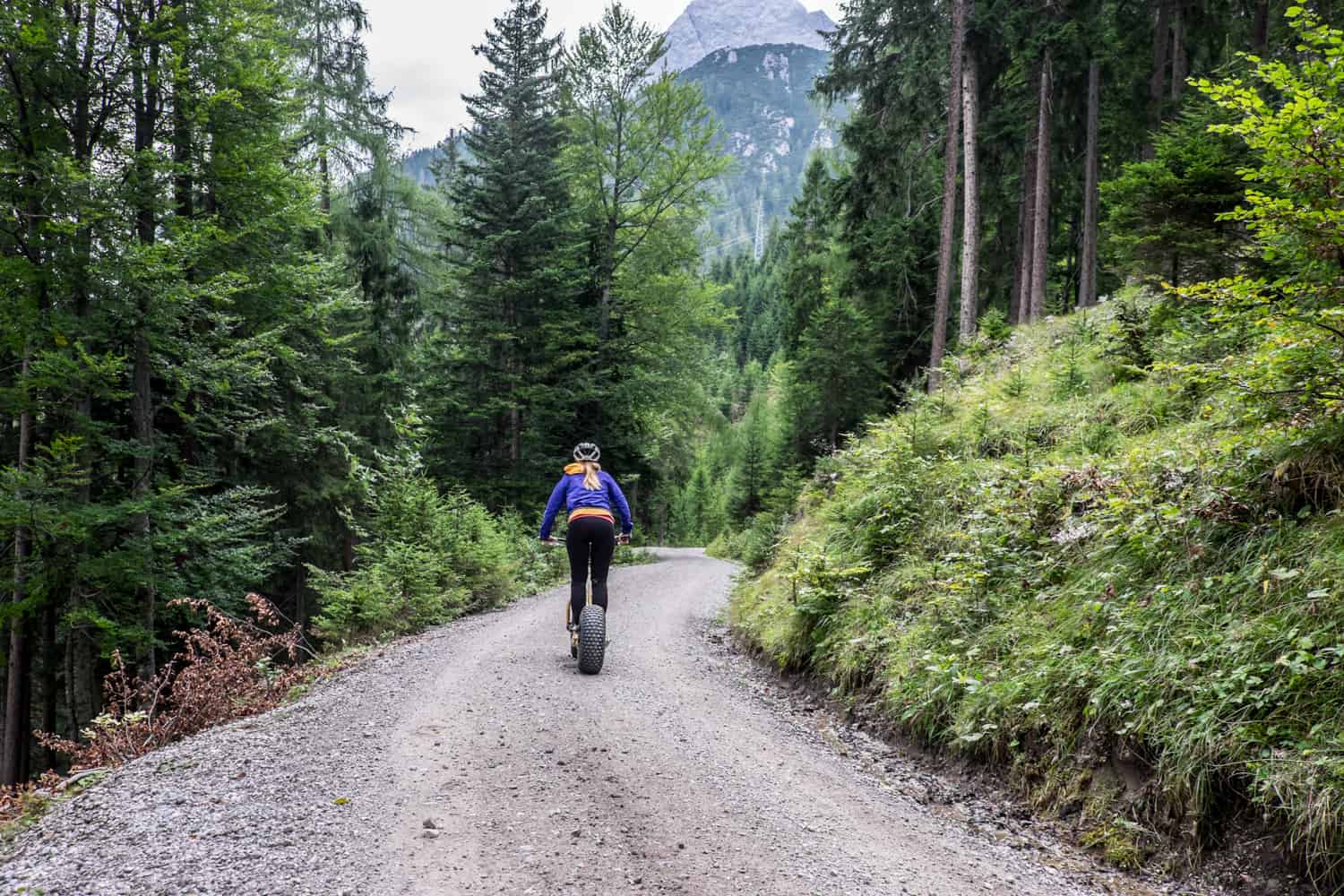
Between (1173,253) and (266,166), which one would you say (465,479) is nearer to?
(266,166)

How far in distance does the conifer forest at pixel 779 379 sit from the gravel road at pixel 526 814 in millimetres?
862

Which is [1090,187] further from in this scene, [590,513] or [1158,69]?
[590,513]

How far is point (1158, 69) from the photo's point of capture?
18.4 meters

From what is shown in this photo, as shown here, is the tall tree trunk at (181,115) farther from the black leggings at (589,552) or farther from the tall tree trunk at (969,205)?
the tall tree trunk at (969,205)

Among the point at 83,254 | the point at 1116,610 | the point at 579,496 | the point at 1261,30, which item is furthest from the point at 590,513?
the point at 1261,30

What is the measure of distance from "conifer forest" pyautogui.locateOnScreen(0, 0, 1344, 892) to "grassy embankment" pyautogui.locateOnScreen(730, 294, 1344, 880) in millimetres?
30

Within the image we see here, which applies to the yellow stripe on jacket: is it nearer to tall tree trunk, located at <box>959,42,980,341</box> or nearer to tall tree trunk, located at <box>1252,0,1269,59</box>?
tall tree trunk, located at <box>959,42,980,341</box>

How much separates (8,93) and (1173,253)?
17.4 m

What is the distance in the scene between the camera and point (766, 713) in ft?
21.3

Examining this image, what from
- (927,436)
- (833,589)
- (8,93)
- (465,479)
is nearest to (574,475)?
(833,589)

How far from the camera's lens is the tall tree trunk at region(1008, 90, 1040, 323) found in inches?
722

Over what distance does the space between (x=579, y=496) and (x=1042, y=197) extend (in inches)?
609

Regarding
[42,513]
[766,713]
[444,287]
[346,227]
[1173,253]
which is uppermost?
[346,227]

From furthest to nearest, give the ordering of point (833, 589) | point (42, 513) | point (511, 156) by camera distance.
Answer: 1. point (511, 156)
2. point (42, 513)
3. point (833, 589)
